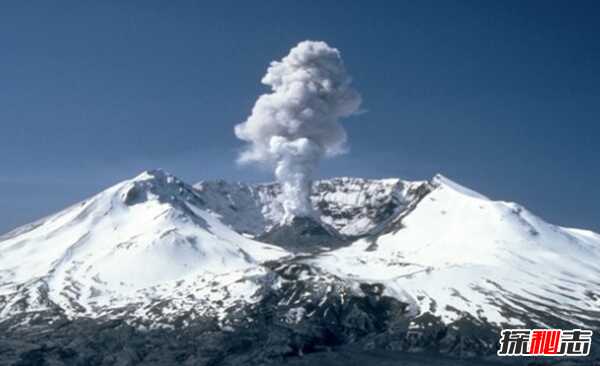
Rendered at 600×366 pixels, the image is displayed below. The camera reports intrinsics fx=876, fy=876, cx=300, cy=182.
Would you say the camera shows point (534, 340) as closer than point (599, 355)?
Yes

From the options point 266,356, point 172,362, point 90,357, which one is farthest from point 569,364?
point 90,357

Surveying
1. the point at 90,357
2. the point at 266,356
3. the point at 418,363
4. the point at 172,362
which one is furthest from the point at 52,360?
the point at 418,363

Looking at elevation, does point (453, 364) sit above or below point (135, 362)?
above

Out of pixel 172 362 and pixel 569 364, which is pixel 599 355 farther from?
pixel 172 362

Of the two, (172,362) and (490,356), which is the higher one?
(490,356)

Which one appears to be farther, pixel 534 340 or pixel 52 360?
pixel 52 360

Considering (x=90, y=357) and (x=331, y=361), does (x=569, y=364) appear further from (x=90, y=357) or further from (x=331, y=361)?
(x=90, y=357)

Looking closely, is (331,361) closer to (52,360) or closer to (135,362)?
(135,362)

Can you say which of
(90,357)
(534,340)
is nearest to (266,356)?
(90,357)

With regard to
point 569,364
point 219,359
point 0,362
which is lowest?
point 0,362
